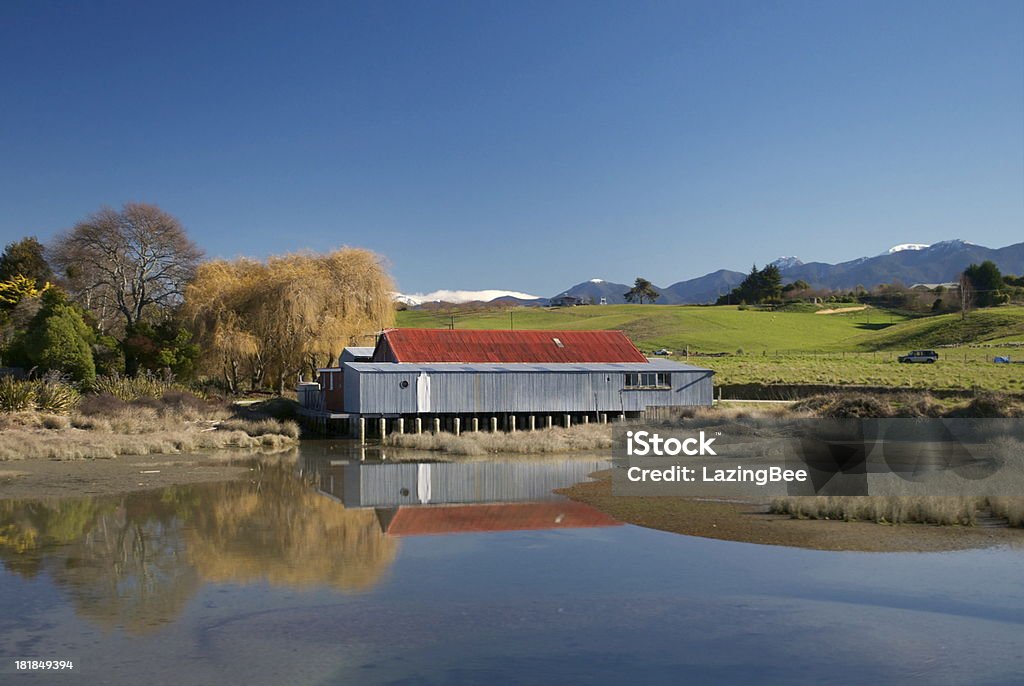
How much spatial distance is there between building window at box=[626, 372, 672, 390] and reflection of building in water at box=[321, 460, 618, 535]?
12.8 meters

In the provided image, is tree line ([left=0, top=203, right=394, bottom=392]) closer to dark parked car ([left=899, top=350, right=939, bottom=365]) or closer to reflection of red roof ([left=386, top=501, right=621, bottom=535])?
reflection of red roof ([left=386, top=501, right=621, bottom=535])

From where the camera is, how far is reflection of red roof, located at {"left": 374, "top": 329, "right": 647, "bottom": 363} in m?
43.9

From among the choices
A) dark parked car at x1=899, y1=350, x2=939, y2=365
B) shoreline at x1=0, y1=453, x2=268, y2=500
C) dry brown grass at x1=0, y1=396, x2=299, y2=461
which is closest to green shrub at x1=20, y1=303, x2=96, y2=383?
dry brown grass at x1=0, y1=396, x2=299, y2=461

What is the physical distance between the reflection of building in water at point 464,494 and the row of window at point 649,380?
41.9 feet

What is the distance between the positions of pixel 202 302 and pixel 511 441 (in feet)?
80.2

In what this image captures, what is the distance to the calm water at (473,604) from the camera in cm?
1027

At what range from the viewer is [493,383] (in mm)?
41188

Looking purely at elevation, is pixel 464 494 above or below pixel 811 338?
below

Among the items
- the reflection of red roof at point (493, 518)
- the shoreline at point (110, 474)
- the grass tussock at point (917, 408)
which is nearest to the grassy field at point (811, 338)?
the grass tussock at point (917, 408)

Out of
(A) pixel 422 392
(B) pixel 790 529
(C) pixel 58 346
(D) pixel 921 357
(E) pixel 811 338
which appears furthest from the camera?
(E) pixel 811 338

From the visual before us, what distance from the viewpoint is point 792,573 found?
14617 mm

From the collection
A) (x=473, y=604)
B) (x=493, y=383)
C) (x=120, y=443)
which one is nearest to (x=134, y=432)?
(x=120, y=443)

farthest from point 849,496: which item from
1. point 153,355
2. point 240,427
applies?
point 153,355
